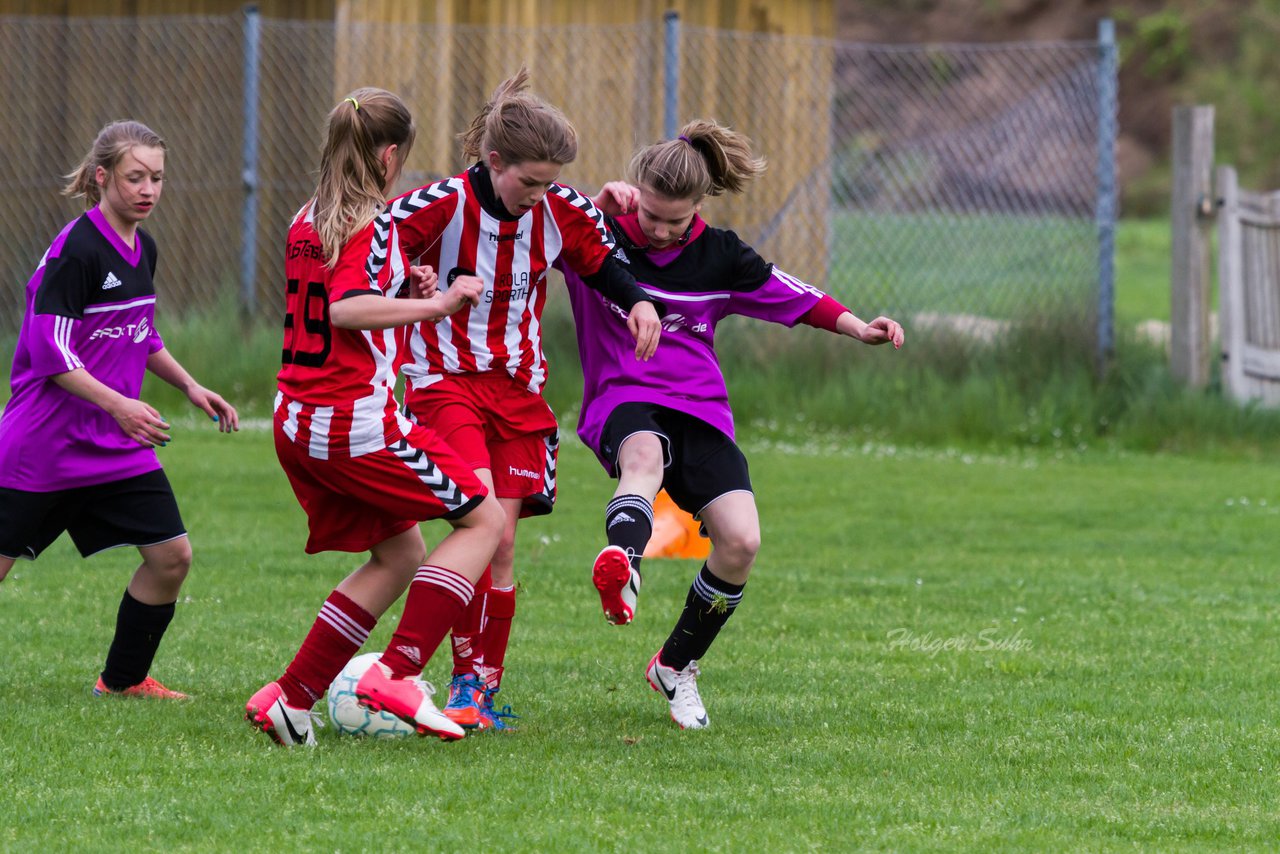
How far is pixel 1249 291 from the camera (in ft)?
39.8

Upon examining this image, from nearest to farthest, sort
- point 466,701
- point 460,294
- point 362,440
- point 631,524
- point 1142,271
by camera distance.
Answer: point 460,294, point 362,440, point 631,524, point 466,701, point 1142,271

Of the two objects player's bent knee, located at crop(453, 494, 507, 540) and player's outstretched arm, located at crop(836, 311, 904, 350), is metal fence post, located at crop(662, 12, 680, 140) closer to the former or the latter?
player's outstretched arm, located at crop(836, 311, 904, 350)

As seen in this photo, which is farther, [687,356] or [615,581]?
[687,356]

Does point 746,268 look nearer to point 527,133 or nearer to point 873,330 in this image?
point 873,330

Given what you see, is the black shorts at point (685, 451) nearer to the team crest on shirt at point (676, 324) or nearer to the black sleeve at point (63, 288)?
the team crest on shirt at point (676, 324)

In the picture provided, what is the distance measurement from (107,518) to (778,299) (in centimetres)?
215

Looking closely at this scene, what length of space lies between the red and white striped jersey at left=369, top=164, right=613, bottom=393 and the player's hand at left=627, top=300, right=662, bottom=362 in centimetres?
32

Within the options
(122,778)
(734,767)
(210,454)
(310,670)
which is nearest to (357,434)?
(310,670)

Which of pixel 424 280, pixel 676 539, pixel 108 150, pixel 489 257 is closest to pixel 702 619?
pixel 489 257

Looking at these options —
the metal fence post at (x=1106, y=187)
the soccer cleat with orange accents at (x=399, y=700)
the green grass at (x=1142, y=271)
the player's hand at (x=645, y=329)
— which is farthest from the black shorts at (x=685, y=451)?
the green grass at (x=1142, y=271)

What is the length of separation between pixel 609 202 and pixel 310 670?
1.73 metres

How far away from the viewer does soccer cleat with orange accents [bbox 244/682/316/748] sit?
4.69m

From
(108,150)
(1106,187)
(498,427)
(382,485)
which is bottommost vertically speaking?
(382,485)

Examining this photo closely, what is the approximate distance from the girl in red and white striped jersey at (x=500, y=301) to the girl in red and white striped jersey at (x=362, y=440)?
0.76 ft
